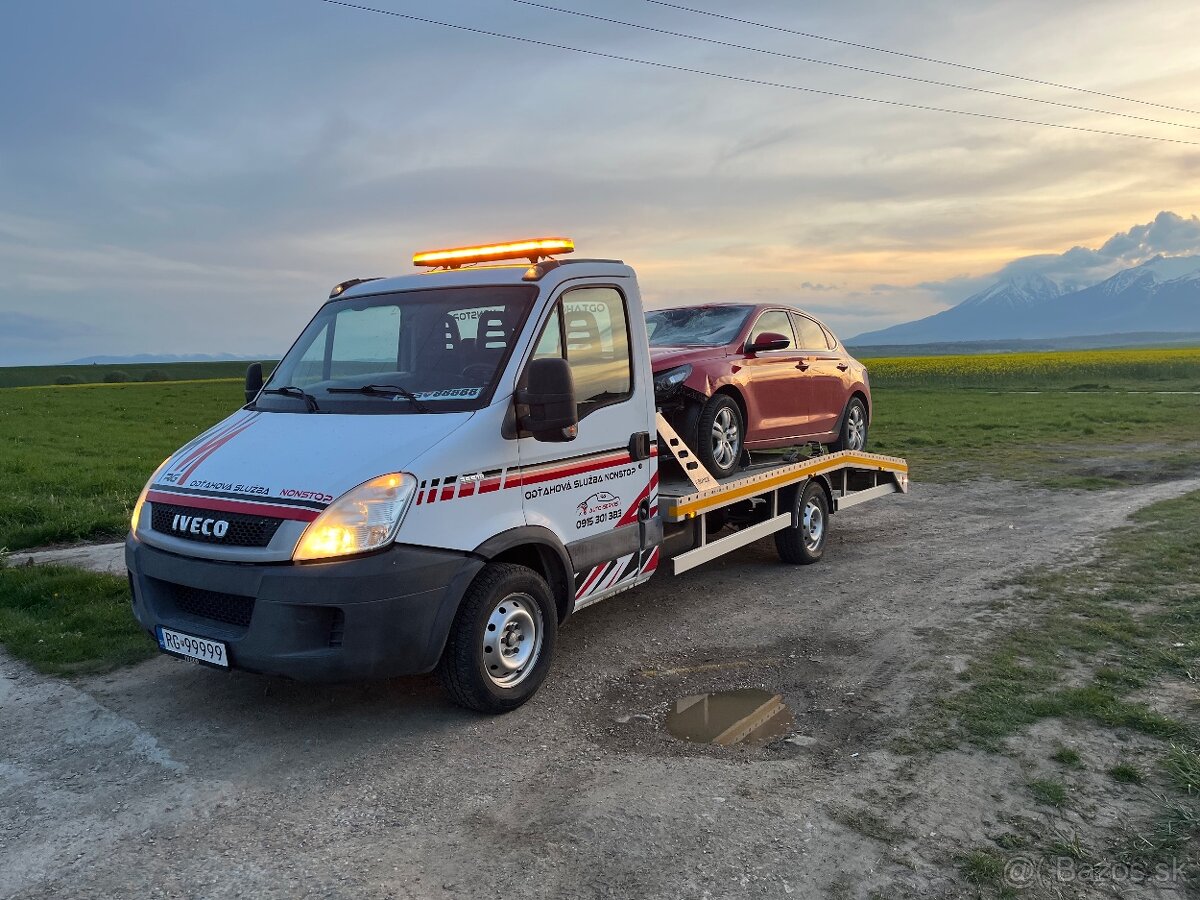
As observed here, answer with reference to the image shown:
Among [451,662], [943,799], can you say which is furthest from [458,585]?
[943,799]

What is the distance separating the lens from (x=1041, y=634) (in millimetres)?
6000

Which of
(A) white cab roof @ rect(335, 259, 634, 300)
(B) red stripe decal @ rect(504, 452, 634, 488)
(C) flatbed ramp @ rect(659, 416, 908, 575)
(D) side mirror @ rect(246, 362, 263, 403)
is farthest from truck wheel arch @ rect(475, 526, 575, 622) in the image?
(D) side mirror @ rect(246, 362, 263, 403)

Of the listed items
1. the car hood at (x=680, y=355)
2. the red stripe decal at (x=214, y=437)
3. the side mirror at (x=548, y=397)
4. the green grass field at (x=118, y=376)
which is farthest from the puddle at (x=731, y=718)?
the green grass field at (x=118, y=376)

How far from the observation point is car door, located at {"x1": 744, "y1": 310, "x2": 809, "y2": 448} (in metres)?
7.80

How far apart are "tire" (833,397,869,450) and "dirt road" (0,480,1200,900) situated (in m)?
3.16

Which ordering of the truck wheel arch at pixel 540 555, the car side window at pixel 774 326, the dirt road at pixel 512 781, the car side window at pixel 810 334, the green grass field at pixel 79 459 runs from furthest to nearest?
the green grass field at pixel 79 459 → the car side window at pixel 810 334 → the car side window at pixel 774 326 → the truck wheel arch at pixel 540 555 → the dirt road at pixel 512 781

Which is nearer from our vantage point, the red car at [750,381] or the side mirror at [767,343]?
the red car at [750,381]

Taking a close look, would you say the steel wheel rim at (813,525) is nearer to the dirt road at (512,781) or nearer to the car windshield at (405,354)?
the dirt road at (512,781)

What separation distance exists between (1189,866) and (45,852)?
4336mm

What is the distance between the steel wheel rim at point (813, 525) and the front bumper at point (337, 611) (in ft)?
15.3

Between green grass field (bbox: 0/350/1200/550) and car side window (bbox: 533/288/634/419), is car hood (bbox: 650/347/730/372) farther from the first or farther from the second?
green grass field (bbox: 0/350/1200/550)

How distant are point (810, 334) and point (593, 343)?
13.7 ft

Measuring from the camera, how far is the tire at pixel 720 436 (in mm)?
7207

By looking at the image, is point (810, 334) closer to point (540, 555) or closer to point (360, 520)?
point (540, 555)
